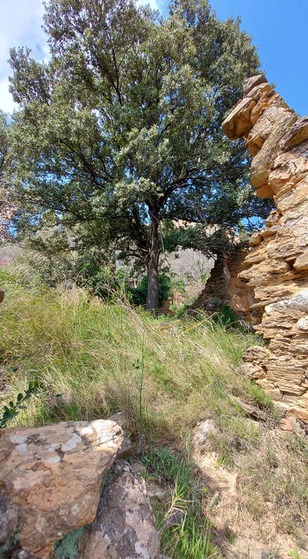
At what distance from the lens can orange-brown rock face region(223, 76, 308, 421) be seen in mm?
2461

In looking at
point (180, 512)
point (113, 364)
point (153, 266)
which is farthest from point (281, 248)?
point (153, 266)

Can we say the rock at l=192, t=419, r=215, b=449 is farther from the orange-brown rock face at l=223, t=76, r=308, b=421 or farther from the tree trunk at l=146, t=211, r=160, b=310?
the tree trunk at l=146, t=211, r=160, b=310

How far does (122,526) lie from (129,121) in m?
7.21

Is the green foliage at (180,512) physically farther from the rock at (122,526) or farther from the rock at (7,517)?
the rock at (7,517)

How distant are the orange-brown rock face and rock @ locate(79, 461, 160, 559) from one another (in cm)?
176

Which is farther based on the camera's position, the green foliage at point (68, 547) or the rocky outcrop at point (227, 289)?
the rocky outcrop at point (227, 289)

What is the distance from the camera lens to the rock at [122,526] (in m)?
1.03

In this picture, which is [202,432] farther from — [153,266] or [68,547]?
[153,266]

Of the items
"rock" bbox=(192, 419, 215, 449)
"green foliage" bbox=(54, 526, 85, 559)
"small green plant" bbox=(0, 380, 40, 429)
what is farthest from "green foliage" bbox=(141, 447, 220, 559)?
"small green plant" bbox=(0, 380, 40, 429)

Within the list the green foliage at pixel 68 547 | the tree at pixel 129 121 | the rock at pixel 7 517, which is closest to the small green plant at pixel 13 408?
the rock at pixel 7 517

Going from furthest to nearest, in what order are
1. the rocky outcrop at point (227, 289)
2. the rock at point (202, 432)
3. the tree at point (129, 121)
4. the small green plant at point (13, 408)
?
1. the rocky outcrop at point (227, 289)
2. the tree at point (129, 121)
3. the rock at point (202, 432)
4. the small green plant at point (13, 408)

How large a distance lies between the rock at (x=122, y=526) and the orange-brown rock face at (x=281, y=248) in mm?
1756

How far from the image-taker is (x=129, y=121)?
6.48 meters

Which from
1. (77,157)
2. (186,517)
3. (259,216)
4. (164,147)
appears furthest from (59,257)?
(186,517)
